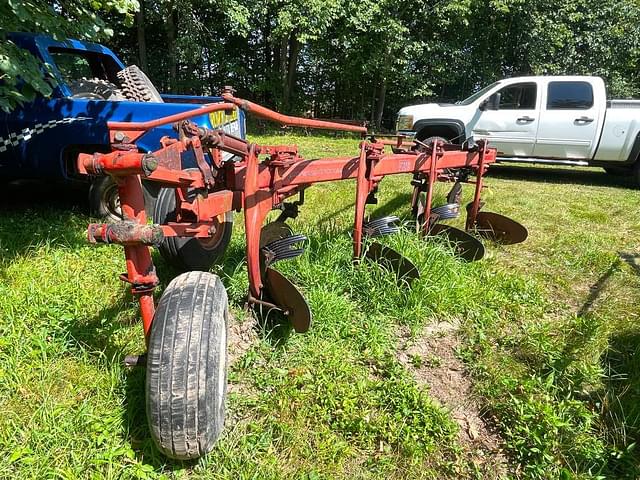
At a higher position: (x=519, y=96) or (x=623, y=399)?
(x=519, y=96)

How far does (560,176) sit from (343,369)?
922 cm

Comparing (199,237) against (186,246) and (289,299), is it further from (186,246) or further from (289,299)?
(186,246)

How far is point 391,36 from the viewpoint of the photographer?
1513 centimetres

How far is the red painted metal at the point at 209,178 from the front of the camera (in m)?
1.79

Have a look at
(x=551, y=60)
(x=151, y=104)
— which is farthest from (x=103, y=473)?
(x=551, y=60)

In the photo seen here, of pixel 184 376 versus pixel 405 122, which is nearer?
pixel 184 376

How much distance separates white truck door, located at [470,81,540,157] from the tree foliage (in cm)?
648

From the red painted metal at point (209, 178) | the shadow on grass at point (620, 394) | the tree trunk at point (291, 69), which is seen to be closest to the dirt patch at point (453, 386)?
the shadow on grass at point (620, 394)

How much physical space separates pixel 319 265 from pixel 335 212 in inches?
85.6

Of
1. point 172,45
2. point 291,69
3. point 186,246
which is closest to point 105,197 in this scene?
point 186,246

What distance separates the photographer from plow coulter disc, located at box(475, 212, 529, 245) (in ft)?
15.2

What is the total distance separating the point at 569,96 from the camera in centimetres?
865

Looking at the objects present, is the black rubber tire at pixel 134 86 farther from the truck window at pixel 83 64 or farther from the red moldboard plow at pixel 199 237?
the red moldboard plow at pixel 199 237

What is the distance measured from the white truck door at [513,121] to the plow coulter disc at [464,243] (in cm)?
554
